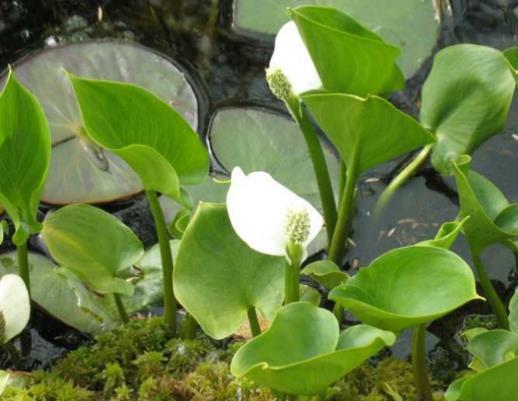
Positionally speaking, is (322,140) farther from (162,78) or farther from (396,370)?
(396,370)

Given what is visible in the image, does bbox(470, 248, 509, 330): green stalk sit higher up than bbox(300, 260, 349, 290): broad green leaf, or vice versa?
bbox(300, 260, 349, 290): broad green leaf

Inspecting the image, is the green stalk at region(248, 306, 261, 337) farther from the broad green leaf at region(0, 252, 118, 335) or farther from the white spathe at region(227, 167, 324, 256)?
the broad green leaf at region(0, 252, 118, 335)

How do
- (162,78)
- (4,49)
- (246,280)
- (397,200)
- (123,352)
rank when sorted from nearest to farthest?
(246,280) < (123,352) < (397,200) < (162,78) < (4,49)

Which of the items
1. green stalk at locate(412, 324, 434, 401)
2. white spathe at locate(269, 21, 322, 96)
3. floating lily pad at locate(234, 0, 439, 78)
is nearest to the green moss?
green stalk at locate(412, 324, 434, 401)

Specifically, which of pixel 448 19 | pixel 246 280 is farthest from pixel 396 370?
pixel 448 19

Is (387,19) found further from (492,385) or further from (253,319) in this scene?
(492,385)

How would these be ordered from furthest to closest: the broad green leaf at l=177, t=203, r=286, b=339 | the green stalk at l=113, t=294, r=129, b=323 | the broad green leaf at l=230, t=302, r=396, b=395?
the green stalk at l=113, t=294, r=129, b=323
the broad green leaf at l=177, t=203, r=286, b=339
the broad green leaf at l=230, t=302, r=396, b=395

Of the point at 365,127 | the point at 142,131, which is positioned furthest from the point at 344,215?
the point at 142,131
